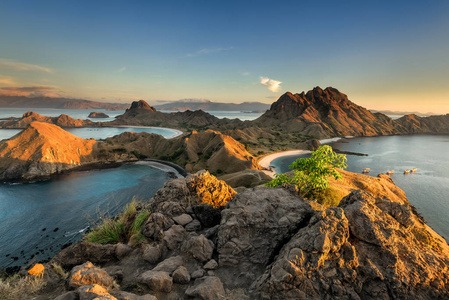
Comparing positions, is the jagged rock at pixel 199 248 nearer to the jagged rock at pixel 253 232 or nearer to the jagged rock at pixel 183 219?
the jagged rock at pixel 253 232

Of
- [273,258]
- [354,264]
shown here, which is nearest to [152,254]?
[273,258]

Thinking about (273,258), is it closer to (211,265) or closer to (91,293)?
(211,265)

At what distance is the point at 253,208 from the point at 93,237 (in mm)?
8739

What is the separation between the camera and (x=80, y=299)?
491cm

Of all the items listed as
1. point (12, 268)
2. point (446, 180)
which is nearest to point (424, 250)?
point (12, 268)

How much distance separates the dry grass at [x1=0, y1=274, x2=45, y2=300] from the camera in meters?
5.70

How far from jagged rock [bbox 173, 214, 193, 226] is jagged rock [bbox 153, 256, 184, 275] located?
259cm

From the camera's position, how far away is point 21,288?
6.09 metres

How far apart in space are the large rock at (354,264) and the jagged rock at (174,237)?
4.54 metres

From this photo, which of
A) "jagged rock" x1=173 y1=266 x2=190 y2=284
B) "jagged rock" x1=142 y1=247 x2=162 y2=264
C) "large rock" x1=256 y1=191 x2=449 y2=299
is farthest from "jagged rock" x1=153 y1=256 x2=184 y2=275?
"large rock" x1=256 y1=191 x2=449 y2=299

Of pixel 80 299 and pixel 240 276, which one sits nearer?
pixel 80 299

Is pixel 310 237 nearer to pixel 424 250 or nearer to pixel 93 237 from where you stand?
pixel 424 250

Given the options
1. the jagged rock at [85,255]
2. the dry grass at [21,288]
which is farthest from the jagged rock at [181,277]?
the dry grass at [21,288]

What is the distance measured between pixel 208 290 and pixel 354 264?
189 inches
